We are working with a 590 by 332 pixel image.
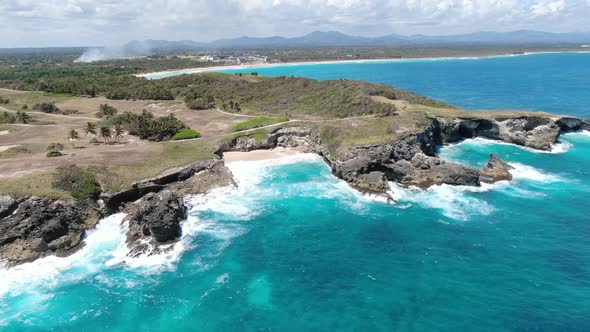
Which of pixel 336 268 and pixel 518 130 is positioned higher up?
pixel 518 130

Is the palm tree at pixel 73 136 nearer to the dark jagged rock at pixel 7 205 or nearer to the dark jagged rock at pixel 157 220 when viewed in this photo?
the dark jagged rock at pixel 7 205

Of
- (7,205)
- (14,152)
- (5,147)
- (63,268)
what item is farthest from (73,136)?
(63,268)

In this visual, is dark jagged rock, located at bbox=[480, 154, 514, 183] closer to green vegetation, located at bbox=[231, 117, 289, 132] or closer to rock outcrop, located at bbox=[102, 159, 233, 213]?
rock outcrop, located at bbox=[102, 159, 233, 213]

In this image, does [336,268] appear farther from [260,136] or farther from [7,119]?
[7,119]

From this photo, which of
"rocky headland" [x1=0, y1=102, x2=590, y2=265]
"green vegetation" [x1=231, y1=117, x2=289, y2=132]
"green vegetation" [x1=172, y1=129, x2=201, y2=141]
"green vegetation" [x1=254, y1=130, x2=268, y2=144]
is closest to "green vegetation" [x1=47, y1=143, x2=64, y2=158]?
"rocky headland" [x1=0, y1=102, x2=590, y2=265]

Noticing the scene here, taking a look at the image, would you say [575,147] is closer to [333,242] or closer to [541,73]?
[333,242]

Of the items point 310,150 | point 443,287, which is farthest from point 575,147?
point 443,287

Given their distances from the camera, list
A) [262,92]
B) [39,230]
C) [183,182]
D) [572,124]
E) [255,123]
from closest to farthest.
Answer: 1. [39,230]
2. [183,182]
3. [255,123]
4. [572,124]
5. [262,92]
